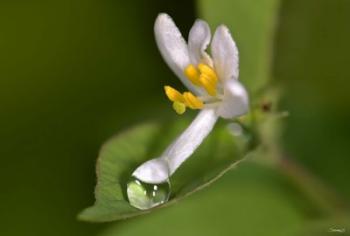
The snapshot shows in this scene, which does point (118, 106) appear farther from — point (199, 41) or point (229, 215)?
point (199, 41)

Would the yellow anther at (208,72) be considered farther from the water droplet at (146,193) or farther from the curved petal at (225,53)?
the water droplet at (146,193)

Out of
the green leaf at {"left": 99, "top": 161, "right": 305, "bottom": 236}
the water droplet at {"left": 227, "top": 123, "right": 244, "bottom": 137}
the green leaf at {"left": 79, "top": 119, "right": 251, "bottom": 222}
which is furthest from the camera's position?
the green leaf at {"left": 99, "top": 161, "right": 305, "bottom": 236}

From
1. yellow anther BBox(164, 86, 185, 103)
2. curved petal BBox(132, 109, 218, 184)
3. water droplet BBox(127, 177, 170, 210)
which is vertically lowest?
water droplet BBox(127, 177, 170, 210)

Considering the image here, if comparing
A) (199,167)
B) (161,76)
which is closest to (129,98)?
(161,76)

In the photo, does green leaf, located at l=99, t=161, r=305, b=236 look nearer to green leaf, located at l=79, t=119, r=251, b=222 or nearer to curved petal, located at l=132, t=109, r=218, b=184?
green leaf, located at l=79, t=119, r=251, b=222

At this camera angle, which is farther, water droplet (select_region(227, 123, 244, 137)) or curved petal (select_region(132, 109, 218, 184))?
water droplet (select_region(227, 123, 244, 137))

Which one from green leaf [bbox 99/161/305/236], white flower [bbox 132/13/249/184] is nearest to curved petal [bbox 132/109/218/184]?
white flower [bbox 132/13/249/184]

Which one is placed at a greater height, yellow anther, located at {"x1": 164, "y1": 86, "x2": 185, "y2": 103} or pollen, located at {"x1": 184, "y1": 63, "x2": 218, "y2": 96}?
pollen, located at {"x1": 184, "y1": 63, "x2": 218, "y2": 96}

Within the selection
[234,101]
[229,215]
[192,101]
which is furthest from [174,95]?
[229,215]
